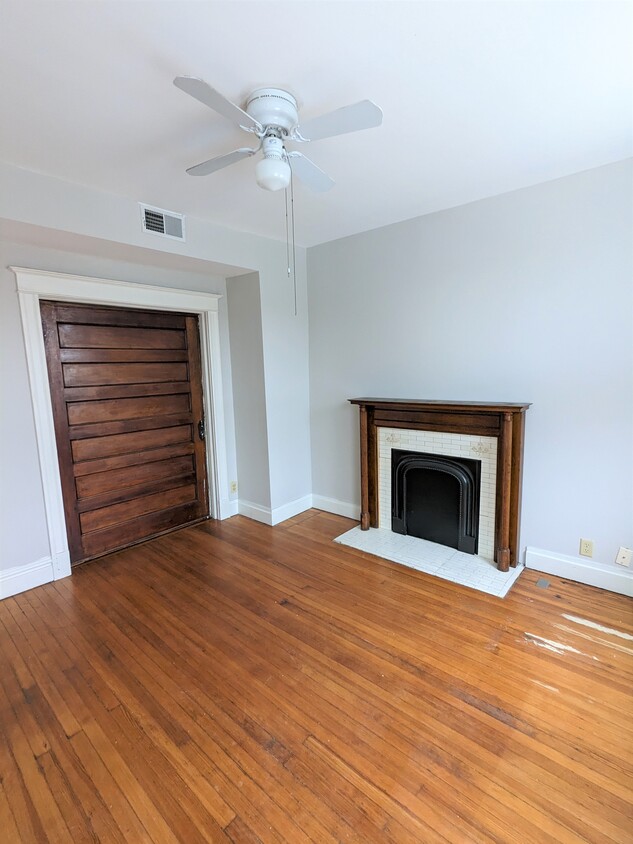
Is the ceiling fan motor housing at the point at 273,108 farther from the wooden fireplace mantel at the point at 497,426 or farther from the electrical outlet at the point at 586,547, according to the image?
the electrical outlet at the point at 586,547

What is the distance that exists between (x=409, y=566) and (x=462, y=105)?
275 centimetres

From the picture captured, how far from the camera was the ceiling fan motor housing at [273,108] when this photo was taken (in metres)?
1.61

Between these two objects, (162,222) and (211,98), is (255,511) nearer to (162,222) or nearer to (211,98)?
(162,222)

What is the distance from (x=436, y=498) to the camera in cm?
324

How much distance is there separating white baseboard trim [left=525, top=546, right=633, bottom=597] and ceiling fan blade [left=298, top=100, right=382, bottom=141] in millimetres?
2792

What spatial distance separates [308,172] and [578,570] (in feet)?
9.56

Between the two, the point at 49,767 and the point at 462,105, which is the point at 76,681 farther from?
the point at 462,105

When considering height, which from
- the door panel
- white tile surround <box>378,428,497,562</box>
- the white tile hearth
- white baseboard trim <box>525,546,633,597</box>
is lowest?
the white tile hearth

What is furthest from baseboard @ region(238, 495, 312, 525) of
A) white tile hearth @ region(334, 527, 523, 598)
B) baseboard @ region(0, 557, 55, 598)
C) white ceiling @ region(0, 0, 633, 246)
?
white ceiling @ region(0, 0, 633, 246)

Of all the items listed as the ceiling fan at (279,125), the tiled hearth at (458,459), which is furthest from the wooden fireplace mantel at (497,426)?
the ceiling fan at (279,125)

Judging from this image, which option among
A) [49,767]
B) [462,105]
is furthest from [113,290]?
[49,767]

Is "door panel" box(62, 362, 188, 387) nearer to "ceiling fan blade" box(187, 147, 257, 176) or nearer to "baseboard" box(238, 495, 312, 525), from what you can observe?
"baseboard" box(238, 495, 312, 525)

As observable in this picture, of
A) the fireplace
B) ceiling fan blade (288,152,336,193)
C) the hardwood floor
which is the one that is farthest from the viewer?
the fireplace

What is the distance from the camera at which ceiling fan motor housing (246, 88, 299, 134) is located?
5.27ft
